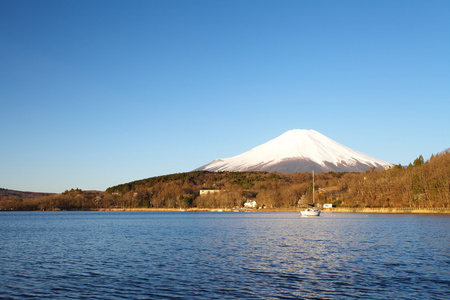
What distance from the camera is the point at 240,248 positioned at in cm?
3625

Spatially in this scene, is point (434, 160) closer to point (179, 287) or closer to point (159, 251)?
point (159, 251)

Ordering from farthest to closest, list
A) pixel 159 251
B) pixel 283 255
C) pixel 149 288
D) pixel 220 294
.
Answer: pixel 159 251 → pixel 283 255 → pixel 149 288 → pixel 220 294

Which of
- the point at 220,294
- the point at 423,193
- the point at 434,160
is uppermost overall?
the point at 434,160

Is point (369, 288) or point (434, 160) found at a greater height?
point (434, 160)

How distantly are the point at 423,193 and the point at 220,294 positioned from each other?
108 meters

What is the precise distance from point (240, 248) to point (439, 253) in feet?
49.4

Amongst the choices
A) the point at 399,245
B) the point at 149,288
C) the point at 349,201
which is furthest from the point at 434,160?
the point at 149,288

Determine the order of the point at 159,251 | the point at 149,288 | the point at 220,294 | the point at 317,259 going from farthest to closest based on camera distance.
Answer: the point at 159,251 → the point at 317,259 → the point at 149,288 → the point at 220,294

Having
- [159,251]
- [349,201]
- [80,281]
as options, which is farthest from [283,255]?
[349,201]

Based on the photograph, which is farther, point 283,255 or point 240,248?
point 240,248

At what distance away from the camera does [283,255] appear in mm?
31453

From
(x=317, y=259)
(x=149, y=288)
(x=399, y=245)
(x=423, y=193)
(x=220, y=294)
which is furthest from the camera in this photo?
(x=423, y=193)

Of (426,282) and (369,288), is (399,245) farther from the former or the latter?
(369,288)

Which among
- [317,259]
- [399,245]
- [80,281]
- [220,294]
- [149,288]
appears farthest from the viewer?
[399,245]
